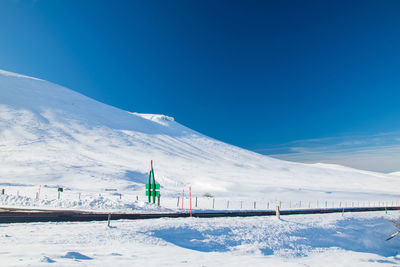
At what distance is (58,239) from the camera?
13.3 m

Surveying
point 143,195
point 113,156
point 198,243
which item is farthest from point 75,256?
point 113,156

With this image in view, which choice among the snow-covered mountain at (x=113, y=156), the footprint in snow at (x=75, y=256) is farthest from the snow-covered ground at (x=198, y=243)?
the snow-covered mountain at (x=113, y=156)

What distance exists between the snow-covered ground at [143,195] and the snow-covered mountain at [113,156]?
16.2 inches

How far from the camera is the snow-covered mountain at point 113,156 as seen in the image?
5847 cm

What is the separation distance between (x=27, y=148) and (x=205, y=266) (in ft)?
250

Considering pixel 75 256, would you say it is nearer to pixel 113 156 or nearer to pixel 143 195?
pixel 143 195

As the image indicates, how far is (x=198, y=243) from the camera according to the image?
16500 millimetres

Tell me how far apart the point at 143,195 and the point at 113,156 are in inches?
1648

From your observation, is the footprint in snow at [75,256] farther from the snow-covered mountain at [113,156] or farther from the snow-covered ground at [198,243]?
the snow-covered mountain at [113,156]

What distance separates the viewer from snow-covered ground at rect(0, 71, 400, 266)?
44.8 ft

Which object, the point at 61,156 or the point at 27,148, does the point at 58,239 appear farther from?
the point at 27,148

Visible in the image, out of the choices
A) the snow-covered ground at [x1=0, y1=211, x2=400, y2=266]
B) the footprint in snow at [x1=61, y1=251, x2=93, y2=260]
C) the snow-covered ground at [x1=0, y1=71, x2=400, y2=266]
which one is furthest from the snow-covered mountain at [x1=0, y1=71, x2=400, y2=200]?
the footprint in snow at [x1=61, y1=251, x2=93, y2=260]

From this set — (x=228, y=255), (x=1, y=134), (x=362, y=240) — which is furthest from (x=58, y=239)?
(x=1, y=134)

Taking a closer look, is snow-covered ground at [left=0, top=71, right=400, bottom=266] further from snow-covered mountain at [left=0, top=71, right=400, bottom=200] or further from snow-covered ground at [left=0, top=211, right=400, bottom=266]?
snow-covered mountain at [left=0, top=71, right=400, bottom=200]
